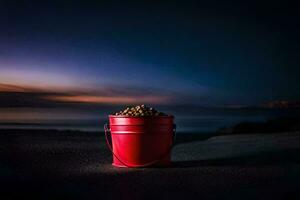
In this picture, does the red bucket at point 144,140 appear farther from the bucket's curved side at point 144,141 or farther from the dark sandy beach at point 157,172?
the dark sandy beach at point 157,172

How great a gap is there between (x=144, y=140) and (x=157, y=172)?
702mm

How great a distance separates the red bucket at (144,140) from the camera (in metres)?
7.75

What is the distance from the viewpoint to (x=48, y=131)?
15344mm

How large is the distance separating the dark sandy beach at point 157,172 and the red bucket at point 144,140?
0.30m

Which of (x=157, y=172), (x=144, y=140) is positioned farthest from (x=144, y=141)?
(x=157, y=172)

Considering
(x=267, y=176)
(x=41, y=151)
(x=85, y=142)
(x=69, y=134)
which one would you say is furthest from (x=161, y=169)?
(x=69, y=134)

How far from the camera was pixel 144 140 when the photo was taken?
25.5 ft

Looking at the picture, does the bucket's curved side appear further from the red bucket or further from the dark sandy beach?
the dark sandy beach

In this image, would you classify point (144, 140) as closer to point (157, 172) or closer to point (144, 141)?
point (144, 141)

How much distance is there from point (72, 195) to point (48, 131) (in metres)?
10.3

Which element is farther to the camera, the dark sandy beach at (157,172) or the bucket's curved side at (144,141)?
the bucket's curved side at (144,141)

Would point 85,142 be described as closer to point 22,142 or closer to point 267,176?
point 22,142

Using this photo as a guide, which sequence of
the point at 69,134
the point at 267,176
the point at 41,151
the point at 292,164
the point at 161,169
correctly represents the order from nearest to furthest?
the point at 267,176, the point at 161,169, the point at 292,164, the point at 41,151, the point at 69,134

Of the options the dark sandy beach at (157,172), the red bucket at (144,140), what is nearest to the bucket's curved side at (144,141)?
the red bucket at (144,140)
